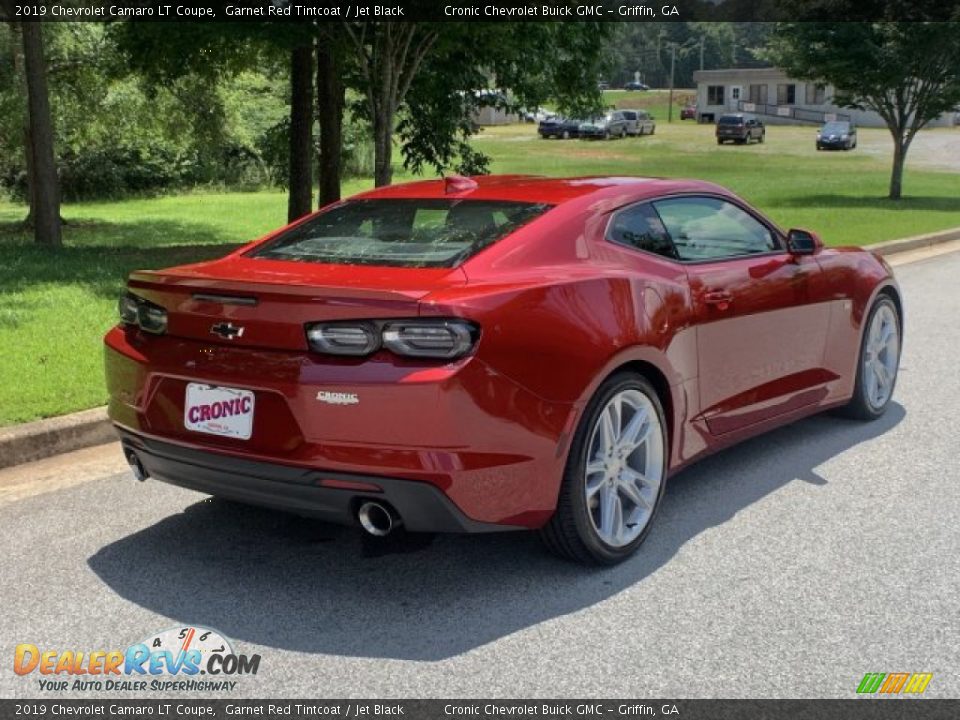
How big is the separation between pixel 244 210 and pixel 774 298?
24851 millimetres

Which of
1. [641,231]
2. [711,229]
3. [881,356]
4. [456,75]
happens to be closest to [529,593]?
[641,231]

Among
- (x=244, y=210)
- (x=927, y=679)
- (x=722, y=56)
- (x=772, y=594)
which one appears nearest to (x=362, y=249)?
(x=772, y=594)

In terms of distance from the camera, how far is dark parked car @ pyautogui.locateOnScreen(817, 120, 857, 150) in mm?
60375

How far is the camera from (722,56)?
16000 cm

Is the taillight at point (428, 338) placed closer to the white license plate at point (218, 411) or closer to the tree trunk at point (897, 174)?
the white license plate at point (218, 411)

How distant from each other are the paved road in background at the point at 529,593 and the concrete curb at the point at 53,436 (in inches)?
18.5

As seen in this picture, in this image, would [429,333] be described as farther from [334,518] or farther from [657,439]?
[657,439]

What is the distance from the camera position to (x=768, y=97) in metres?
96.0

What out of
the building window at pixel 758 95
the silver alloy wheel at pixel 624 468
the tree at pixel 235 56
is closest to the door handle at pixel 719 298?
the silver alloy wheel at pixel 624 468

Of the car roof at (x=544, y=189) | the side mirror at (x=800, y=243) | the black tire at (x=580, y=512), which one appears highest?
the car roof at (x=544, y=189)

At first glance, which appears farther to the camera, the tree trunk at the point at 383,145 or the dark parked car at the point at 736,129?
the dark parked car at the point at 736,129

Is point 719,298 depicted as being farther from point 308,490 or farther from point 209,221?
point 209,221

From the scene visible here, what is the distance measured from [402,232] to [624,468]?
1.33 metres

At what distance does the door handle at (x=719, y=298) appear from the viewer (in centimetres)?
511
